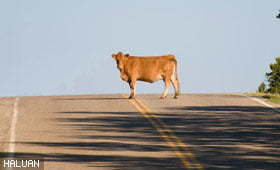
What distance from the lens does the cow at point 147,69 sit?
33.4 meters

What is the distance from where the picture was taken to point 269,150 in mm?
18406

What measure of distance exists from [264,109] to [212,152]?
36.6 feet

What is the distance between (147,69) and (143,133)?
12085 mm

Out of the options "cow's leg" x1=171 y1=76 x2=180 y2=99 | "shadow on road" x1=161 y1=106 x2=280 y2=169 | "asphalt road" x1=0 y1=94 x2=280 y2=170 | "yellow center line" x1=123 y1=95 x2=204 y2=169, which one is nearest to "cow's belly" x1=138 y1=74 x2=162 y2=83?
"cow's leg" x1=171 y1=76 x2=180 y2=99

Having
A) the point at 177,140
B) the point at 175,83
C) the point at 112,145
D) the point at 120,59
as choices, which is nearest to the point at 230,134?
the point at 177,140

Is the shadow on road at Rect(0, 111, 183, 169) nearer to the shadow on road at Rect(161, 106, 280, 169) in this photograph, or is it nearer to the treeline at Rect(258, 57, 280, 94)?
the shadow on road at Rect(161, 106, 280, 169)

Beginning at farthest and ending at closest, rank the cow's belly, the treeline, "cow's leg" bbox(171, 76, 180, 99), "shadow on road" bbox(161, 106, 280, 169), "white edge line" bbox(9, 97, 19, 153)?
the treeline
"cow's leg" bbox(171, 76, 180, 99)
the cow's belly
"white edge line" bbox(9, 97, 19, 153)
"shadow on road" bbox(161, 106, 280, 169)

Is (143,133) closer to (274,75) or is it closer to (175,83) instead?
(175,83)

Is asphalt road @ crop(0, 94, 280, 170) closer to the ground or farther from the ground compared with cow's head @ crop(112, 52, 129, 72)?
closer to the ground

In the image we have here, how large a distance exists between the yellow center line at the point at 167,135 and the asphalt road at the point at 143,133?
2 centimetres

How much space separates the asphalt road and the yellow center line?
17 millimetres

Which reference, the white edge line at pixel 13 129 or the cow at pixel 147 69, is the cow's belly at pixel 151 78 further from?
the white edge line at pixel 13 129

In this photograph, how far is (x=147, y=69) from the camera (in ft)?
111

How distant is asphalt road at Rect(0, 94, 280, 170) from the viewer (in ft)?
55.6
